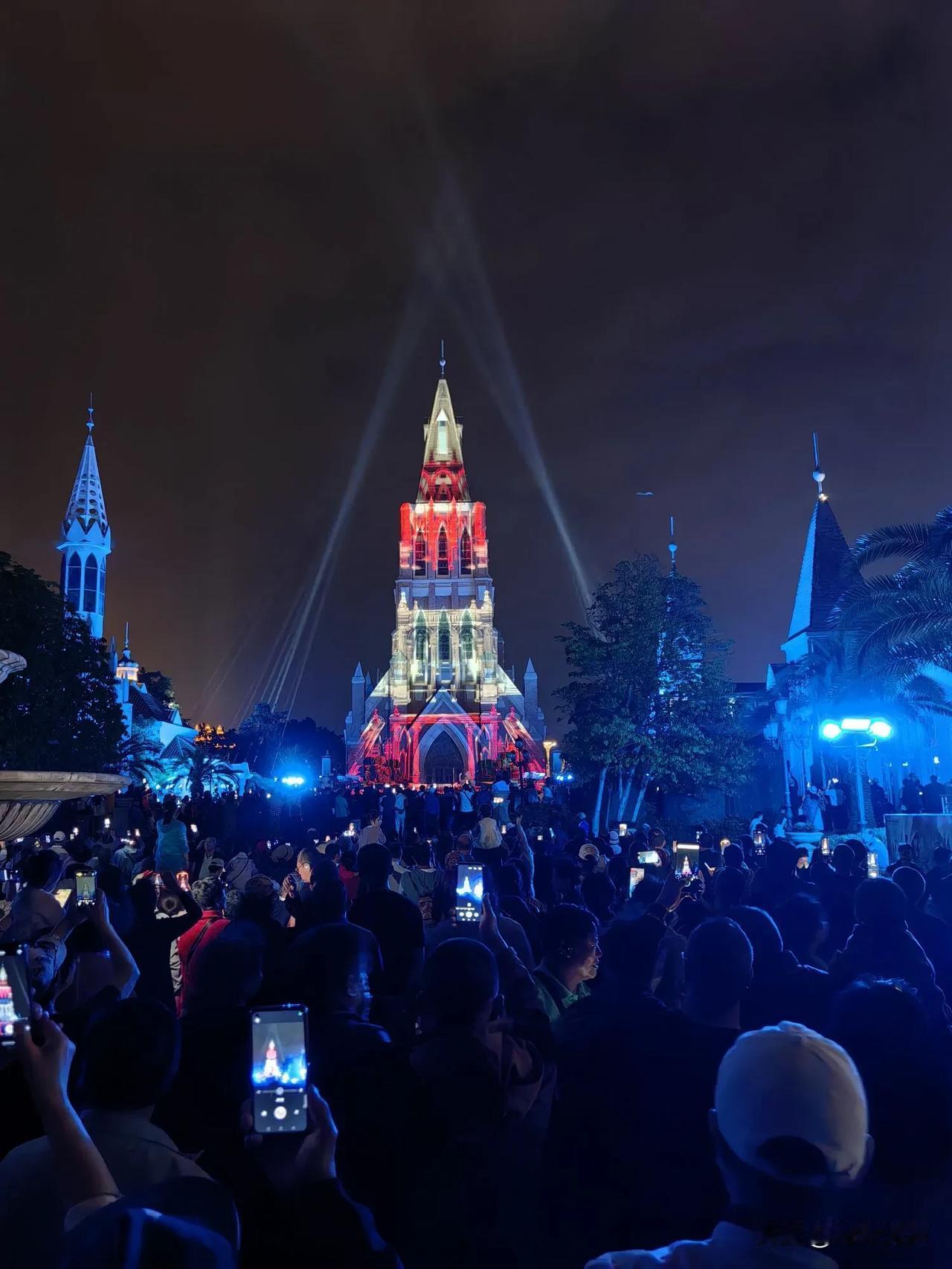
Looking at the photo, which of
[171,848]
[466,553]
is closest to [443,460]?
[466,553]

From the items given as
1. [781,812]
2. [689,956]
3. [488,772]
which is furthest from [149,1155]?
[488,772]

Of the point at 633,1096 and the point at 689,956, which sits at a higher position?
the point at 689,956

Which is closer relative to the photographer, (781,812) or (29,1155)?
(29,1155)

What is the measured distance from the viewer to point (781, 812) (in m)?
29.7

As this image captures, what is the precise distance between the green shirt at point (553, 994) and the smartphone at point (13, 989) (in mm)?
2835

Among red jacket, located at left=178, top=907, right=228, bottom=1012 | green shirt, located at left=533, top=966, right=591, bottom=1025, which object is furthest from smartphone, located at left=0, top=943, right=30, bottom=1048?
red jacket, located at left=178, top=907, right=228, bottom=1012

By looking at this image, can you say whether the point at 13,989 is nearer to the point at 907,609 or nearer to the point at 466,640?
the point at 907,609

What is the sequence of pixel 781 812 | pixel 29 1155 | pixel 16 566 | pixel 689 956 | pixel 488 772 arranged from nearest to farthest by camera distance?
pixel 29 1155
pixel 689 956
pixel 781 812
pixel 16 566
pixel 488 772

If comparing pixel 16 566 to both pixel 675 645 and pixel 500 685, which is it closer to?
pixel 675 645

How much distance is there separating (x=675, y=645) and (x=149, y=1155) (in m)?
31.4

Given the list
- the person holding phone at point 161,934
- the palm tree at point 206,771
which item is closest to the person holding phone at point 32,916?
the person holding phone at point 161,934

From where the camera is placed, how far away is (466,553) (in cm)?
9881

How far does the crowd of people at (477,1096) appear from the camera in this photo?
7.20 feet

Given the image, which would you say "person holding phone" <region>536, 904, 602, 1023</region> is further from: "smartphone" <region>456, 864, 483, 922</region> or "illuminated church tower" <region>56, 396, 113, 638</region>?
"illuminated church tower" <region>56, 396, 113, 638</region>
